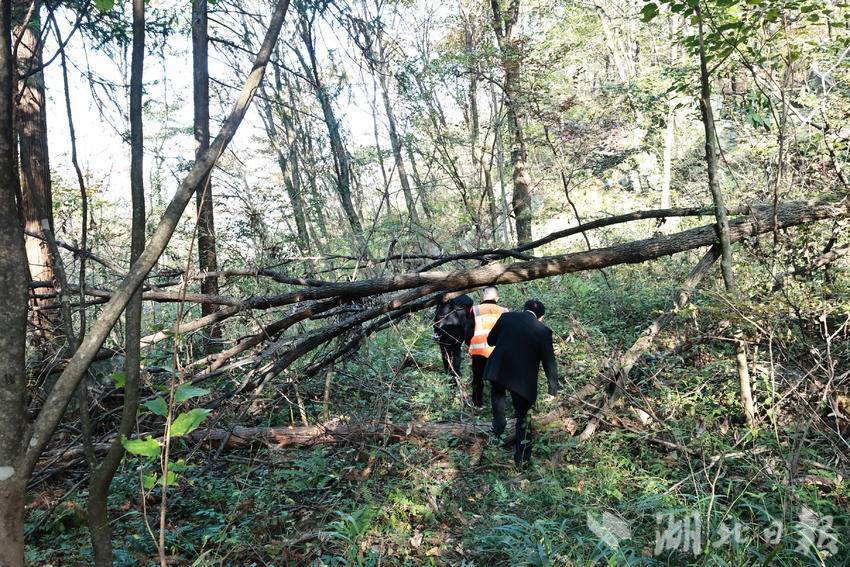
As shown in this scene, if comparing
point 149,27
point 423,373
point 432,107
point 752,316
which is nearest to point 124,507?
point 423,373

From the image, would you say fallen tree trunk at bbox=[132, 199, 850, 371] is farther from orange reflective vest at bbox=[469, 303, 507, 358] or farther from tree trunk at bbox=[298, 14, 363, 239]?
tree trunk at bbox=[298, 14, 363, 239]

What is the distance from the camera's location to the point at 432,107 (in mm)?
14078

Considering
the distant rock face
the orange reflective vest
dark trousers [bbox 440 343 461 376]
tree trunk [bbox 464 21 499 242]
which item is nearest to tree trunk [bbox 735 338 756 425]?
the orange reflective vest

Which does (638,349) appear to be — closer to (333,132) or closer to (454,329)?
(454,329)

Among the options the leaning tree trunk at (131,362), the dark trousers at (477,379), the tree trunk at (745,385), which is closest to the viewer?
the leaning tree trunk at (131,362)

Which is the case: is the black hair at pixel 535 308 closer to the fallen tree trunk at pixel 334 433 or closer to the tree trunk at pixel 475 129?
the fallen tree trunk at pixel 334 433

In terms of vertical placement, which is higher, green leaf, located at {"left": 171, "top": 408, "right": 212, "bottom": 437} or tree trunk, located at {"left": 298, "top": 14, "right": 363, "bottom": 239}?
tree trunk, located at {"left": 298, "top": 14, "right": 363, "bottom": 239}

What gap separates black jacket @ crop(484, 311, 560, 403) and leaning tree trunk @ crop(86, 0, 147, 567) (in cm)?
371

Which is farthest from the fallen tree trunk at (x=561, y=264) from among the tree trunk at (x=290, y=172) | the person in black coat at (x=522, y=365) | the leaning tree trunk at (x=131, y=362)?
the tree trunk at (x=290, y=172)

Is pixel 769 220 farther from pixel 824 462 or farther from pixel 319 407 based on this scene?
pixel 319 407

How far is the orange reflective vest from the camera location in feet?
22.1

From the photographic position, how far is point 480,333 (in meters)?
6.75

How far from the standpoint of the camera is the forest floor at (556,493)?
3.67 m

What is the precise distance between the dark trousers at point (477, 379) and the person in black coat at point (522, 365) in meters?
1.23
